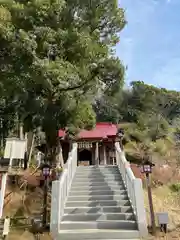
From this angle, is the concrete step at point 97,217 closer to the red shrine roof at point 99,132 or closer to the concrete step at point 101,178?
the concrete step at point 101,178

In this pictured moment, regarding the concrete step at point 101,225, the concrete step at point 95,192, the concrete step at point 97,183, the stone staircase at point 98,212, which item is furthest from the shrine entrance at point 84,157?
the concrete step at point 101,225

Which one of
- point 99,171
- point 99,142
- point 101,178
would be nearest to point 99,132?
point 99,142

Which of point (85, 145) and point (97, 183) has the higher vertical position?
point (85, 145)

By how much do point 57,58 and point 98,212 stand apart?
6469mm

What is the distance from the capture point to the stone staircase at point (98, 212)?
6.51 metres

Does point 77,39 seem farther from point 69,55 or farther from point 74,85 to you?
point 74,85

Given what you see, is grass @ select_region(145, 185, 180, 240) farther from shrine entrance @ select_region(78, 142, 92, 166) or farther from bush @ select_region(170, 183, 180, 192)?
shrine entrance @ select_region(78, 142, 92, 166)

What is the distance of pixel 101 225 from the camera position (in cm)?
697

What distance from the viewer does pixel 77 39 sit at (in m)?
10.5

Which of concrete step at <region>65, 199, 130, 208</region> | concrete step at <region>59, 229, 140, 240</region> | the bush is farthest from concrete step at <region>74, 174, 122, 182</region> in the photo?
the bush

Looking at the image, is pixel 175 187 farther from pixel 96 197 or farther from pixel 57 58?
pixel 57 58

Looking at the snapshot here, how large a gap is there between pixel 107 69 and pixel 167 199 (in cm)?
680

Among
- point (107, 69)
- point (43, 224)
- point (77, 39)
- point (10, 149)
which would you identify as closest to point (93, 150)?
point (10, 149)

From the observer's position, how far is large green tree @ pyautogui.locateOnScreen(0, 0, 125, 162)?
31.7 ft
